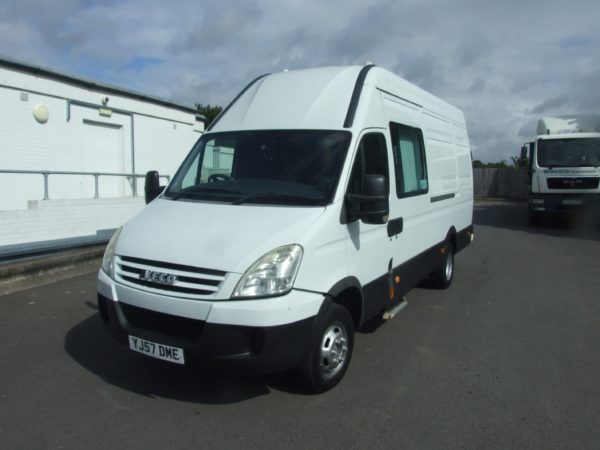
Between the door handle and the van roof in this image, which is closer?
the van roof

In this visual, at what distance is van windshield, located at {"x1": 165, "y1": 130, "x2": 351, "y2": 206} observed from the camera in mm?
4082

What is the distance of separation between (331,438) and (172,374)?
1.63 m

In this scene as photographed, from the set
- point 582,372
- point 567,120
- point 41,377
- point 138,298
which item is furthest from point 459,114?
point 567,120

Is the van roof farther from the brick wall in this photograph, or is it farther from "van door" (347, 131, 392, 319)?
the brick wall

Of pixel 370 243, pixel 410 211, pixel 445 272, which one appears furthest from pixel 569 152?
pixel 370 243

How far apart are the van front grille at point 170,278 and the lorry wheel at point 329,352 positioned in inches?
33.7

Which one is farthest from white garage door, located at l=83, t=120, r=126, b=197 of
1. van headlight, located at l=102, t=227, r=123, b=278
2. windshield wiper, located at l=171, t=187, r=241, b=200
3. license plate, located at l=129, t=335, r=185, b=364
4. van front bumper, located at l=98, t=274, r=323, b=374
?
van front bumper, located at l=98, t=274, r=323, b=374

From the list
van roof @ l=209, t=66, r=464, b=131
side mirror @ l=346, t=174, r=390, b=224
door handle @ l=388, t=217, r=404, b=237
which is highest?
van roof @ l=209, t=66, r=464, b=131

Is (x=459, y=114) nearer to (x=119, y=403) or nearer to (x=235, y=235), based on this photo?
(x=235, y=235)

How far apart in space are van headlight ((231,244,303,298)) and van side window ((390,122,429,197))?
6.19 ft

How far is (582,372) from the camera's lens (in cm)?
444

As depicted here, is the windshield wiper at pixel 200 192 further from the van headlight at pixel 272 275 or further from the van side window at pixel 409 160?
the van side window at pixel 409 160

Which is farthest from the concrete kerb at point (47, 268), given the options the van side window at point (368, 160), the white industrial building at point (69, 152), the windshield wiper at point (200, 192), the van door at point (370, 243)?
the van side window at point (368, 160)

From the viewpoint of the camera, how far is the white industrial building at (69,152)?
9.09 m
